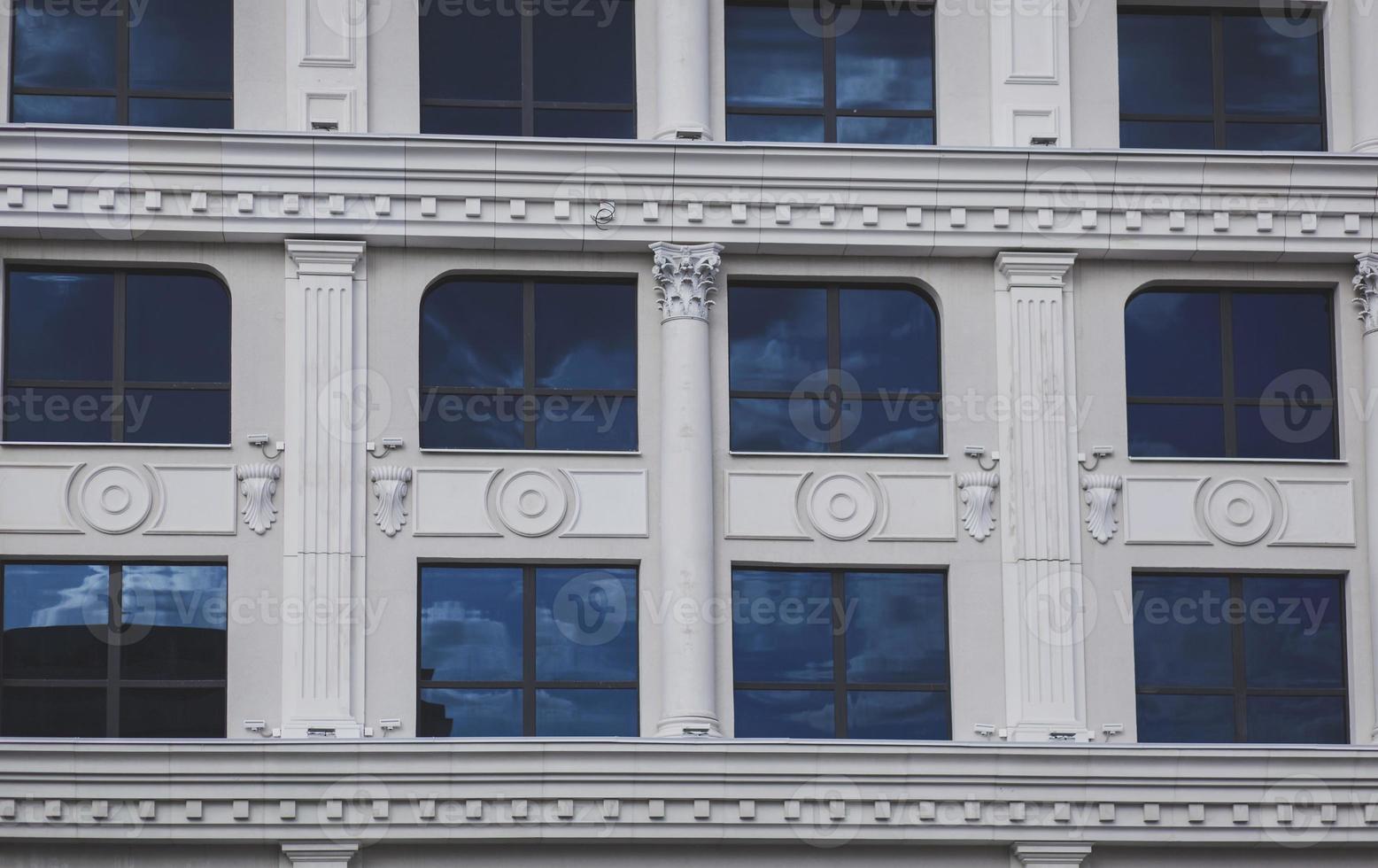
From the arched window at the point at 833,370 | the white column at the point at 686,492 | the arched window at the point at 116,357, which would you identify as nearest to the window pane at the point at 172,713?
the arched window at the point at 116,357

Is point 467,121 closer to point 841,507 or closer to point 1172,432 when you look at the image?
point 841,507

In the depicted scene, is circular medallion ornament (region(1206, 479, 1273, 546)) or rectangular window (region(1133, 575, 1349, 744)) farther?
circular medallion ornament (region(1206, 479, 1273, 546))

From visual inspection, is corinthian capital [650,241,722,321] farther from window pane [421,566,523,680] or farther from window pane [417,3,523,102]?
window pane [421,566,523,680]

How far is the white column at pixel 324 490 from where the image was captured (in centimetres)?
2858

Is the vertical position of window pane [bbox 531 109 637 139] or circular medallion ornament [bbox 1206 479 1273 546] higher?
window pane [bbox 531 109 637 139]

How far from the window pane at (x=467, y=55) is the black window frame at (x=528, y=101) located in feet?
0.19

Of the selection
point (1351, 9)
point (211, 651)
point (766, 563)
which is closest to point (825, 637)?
point (766, 563)

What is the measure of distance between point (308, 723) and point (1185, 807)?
1027 centimetres

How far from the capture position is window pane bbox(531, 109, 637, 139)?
100 ft

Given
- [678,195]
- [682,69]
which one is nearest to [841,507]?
[678,195]

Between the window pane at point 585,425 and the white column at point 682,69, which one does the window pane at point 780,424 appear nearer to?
the window pane at point 585,425

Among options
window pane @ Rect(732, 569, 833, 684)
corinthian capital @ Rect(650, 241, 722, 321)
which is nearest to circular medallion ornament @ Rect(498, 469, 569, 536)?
window pane @ Rect(732, 569, 833, 684)

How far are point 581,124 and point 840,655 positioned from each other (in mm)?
7349

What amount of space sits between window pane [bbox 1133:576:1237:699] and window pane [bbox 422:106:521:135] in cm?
963
